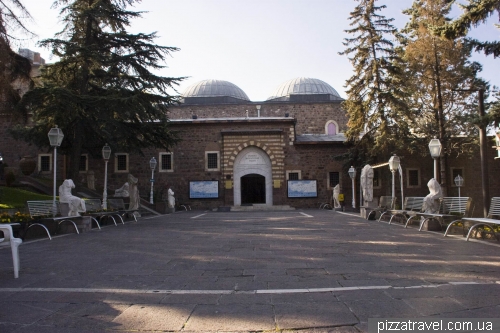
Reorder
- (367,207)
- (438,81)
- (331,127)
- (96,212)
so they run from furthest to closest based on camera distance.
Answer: (331,127), (438,81), (367,207), (96,212)

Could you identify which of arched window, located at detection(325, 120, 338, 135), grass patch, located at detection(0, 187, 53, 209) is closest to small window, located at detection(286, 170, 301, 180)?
arched window, located at detection(325, 120, 338, 135)

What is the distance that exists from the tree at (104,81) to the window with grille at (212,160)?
33.1 feet

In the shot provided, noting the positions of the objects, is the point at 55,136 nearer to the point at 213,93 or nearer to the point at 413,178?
the point at 413,178

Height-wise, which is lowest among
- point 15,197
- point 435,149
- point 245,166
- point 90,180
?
point 15,197

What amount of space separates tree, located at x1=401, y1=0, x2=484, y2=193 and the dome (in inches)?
588

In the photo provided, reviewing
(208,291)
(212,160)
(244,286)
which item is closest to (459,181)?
(212,160)

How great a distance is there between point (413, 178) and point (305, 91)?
15.1 meters

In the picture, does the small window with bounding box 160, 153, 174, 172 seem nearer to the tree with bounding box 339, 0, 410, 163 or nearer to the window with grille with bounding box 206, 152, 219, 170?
the window with grille with bounding box 206, 152, 219, 170

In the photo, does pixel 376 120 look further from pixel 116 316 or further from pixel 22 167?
pixel 116 316

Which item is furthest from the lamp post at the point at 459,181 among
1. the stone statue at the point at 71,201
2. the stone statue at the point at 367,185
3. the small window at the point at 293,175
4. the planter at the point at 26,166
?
the planter at the point at 26,166

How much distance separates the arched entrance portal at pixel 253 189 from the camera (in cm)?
3052

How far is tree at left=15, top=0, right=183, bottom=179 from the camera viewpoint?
16297mm

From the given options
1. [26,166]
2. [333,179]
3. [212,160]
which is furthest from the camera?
[212,160]

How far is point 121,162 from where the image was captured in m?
30.0
